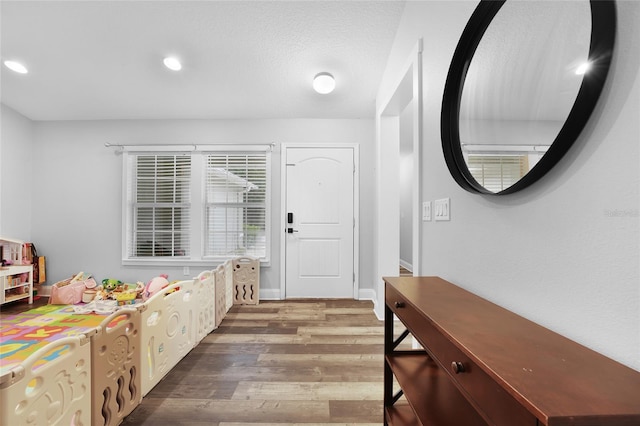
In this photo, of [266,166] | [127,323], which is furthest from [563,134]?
[266,166]

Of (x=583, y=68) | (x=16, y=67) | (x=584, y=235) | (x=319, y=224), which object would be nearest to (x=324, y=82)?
(x=319, y=224)

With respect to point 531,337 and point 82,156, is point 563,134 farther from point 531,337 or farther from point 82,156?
point 82,156

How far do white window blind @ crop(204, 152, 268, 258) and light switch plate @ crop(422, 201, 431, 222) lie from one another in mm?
2246

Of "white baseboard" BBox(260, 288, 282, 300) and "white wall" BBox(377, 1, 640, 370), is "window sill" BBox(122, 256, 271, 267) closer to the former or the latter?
"white baseboard" BBox(260, 288, 282, 300)

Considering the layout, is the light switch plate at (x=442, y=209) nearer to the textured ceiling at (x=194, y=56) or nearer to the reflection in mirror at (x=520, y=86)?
the reflection in mirror at (x=520, y=86)

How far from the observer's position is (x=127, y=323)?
4.53ft

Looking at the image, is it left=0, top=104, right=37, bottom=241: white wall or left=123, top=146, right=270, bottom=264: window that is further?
left=123, top=146, right=270, bottom=264: window

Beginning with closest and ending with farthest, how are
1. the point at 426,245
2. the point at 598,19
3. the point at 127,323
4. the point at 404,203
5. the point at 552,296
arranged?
the point at 598,19 < the point at 552,296 < the point at 127,323 < the point at 426,245 < the point at 404,203

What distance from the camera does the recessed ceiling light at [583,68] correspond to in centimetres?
57

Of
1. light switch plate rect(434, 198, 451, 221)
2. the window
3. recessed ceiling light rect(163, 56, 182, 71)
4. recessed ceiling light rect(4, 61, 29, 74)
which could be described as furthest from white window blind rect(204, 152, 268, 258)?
light switch plate rect(434, 198, 451, 221)

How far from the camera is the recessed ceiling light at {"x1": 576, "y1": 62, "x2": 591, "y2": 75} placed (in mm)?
574

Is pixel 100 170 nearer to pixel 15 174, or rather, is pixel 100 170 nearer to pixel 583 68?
pixel 15 174

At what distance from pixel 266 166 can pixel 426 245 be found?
2.38 meters

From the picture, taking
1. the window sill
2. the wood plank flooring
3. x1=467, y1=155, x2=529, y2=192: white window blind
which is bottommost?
the wood plank flooring
